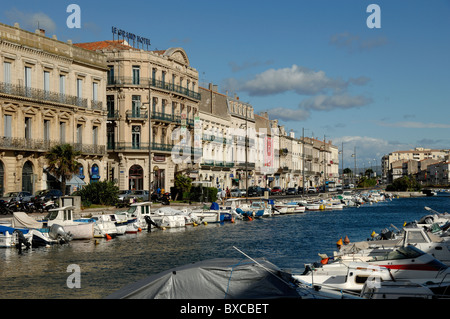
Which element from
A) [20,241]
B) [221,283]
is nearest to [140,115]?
[20,241]

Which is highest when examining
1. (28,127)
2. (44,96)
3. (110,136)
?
(44,96)

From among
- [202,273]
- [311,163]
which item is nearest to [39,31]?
[202,273]

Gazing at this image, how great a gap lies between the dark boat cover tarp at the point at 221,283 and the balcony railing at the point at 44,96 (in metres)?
38.8

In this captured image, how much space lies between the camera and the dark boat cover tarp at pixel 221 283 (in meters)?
14.8

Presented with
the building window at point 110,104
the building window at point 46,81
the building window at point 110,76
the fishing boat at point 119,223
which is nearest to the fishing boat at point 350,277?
the fishing boat at point 119,223

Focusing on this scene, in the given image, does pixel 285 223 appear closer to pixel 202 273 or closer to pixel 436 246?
pixel 436 246

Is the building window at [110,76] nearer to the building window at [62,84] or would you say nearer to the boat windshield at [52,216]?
the building window at [62,84]

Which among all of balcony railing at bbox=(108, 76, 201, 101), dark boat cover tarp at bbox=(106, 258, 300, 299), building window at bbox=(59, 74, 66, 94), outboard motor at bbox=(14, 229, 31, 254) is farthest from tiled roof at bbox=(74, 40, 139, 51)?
dark boat cover tarp at bbox=(106, 258, 300, 299)

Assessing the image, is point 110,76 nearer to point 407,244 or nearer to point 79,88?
point 79,88

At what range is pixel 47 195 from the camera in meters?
48.6

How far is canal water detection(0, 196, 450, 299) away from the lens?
23891mm

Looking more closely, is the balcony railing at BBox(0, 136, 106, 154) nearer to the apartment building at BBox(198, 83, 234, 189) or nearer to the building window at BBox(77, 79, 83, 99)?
the building window at BBox(77, 79, 83, 99)

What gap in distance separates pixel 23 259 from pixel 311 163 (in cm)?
13641

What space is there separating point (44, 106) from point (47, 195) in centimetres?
947
